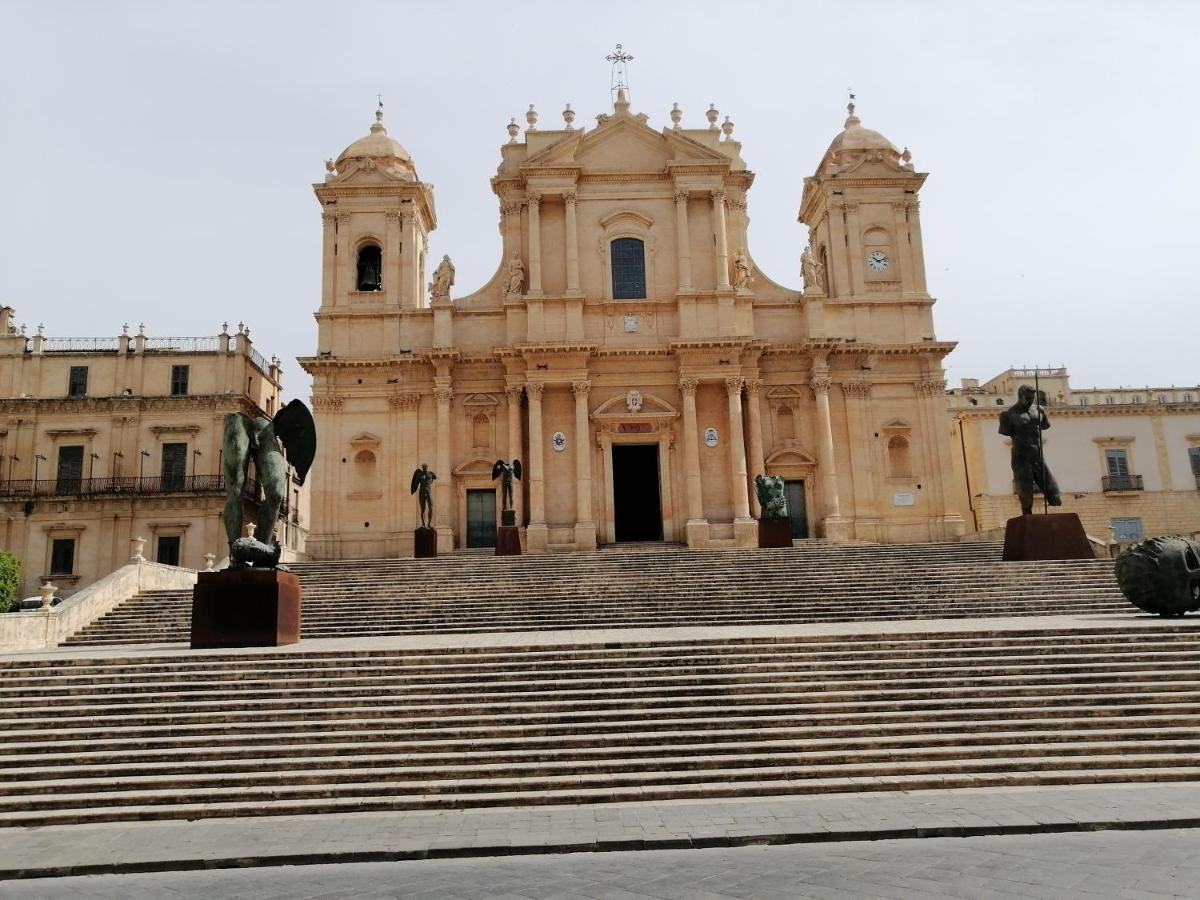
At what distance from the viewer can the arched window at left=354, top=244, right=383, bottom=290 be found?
33.0 m

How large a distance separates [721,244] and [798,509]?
889cm

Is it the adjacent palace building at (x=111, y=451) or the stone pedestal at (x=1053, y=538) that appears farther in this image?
the adjacent palace building at (x=111, y=451)

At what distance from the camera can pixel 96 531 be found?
3509 cm

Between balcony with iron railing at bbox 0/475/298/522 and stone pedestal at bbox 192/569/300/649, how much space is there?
73.0 feet

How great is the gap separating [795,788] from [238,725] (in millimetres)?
5485

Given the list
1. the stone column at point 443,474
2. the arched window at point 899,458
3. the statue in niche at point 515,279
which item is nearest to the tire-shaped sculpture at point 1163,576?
the arched window at point 899,458

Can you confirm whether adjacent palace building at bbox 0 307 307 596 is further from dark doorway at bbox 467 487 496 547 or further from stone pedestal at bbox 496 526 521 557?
stone pedestal at bbox 496 526 521 557

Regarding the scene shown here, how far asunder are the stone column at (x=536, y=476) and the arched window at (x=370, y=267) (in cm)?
711

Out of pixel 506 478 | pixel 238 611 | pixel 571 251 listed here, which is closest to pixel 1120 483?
pixel 571 251

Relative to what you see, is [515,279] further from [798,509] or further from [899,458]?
[899,458]

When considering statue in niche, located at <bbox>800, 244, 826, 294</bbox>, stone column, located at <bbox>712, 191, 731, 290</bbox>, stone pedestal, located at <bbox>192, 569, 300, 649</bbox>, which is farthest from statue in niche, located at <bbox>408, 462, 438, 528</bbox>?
statue in niche, located at <bbox>800, 244, 826, 294</bbox>

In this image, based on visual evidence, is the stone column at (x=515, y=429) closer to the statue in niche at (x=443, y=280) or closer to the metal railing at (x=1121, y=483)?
the statue in niche at (x=443, y=280)

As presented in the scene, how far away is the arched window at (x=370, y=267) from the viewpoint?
33.0m

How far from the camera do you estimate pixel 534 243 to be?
31.5m
